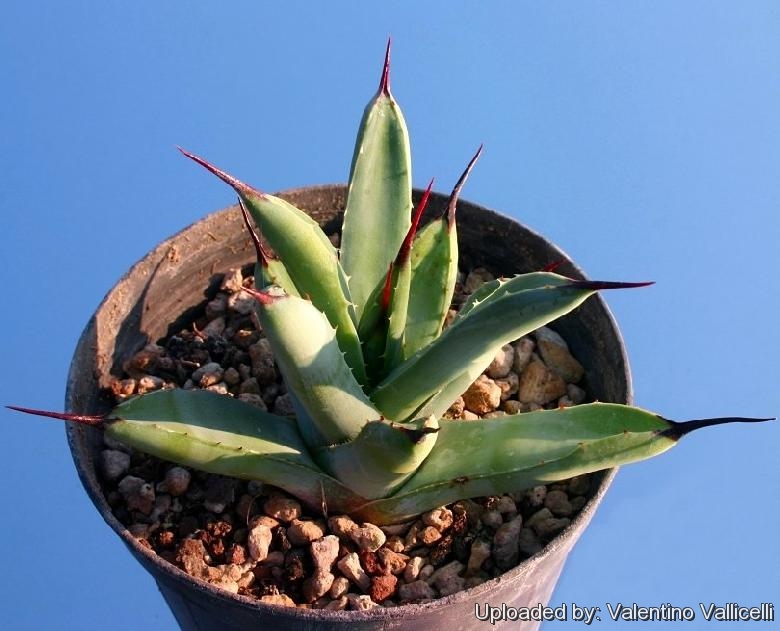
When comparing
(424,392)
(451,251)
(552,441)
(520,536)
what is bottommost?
(520,536)

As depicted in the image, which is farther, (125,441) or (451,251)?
(451,251)

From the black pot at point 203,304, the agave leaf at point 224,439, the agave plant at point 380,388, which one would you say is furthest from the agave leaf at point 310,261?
the black pot at point 203,304

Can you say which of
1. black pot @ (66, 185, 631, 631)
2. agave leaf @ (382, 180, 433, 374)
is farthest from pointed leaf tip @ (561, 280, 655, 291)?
black pot @ (66, 185, 631, 631)

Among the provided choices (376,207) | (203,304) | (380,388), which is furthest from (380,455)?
(203,304)

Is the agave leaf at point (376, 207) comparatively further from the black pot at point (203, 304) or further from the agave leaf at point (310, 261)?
the black pot at point (203, 304)

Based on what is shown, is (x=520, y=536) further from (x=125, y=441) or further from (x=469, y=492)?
(x=125, y=441)

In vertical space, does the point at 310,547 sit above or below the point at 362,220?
below

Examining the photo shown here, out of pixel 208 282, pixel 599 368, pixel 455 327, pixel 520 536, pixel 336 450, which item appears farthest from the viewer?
pixel 208 282

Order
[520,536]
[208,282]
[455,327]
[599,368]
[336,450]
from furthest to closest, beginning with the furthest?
[208,282] < [599,368] < [520,536] < [336,450] < [455,327]

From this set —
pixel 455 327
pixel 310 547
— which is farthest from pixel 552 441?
pixel 310 547
